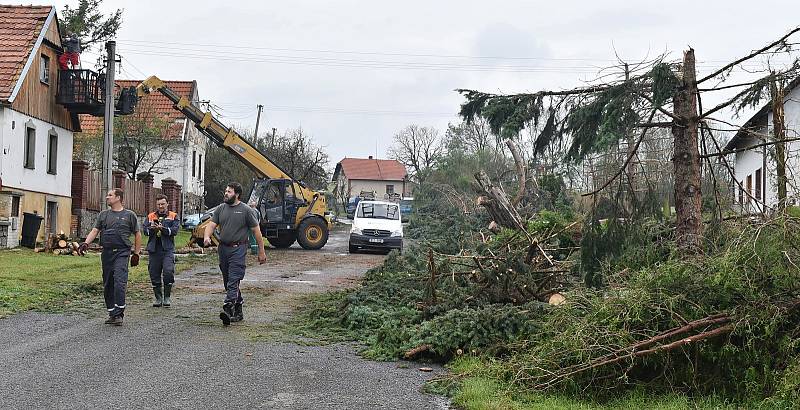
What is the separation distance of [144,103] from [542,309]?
3514 centimetres

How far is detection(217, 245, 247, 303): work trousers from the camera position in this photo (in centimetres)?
1159

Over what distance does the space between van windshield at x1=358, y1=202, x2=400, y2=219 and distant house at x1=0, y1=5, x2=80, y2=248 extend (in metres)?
9.88

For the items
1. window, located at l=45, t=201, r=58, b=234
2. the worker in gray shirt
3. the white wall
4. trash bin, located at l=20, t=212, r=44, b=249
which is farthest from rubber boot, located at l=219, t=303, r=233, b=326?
window, located at l=45, t=201, r=58, b=234

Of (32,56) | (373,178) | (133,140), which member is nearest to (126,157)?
(133,140)

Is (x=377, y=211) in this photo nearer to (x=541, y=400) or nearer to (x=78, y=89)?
(x=78, y=89)

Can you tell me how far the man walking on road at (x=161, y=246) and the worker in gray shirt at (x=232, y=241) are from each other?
133 cm

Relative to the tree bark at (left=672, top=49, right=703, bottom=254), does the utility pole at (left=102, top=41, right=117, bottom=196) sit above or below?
above

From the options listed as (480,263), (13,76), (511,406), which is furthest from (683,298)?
(13,76)

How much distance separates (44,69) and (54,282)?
13953mm

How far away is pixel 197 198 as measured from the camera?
5266 centimetres

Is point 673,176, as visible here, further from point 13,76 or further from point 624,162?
point 13,76

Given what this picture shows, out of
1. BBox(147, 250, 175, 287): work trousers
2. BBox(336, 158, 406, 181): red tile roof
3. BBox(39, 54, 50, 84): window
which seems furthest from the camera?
BBox(336, 158, 406, 181): red tile roof

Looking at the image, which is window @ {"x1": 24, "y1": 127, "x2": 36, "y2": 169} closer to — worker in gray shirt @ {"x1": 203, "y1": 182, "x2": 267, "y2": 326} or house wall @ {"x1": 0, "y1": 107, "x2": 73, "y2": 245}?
house wall @ {"x1": 0, "y1": 107, "x2": 73, "y2": 245}

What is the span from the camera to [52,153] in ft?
96.5
